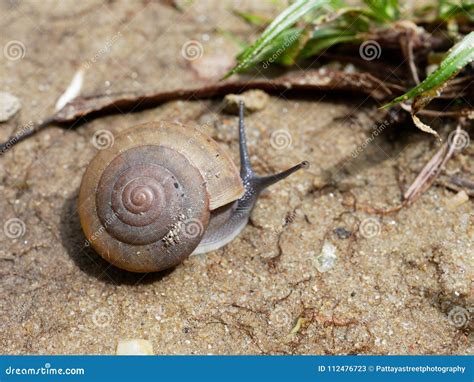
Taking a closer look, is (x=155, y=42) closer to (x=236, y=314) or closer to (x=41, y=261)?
(x=41, y=261)

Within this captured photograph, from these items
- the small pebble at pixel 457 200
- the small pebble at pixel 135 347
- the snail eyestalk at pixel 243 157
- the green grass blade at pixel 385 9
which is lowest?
the small pebble at pixel 135 347

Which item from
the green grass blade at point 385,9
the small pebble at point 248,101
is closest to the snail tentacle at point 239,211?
the small pebble at point 248,101

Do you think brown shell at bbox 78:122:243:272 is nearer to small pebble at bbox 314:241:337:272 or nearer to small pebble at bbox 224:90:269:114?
small pebble at bbox 314:241:337:272

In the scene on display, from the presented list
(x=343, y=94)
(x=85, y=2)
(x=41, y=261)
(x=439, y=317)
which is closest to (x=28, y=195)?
(x=41, y=261)

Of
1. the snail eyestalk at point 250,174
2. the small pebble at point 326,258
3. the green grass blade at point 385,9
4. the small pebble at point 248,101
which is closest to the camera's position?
the small pebble at point 326,258

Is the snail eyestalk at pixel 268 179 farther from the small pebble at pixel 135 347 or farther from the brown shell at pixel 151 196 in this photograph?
the small pebble at pixel 135 347

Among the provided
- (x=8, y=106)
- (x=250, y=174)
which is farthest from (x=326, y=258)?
(x=8, y=106)

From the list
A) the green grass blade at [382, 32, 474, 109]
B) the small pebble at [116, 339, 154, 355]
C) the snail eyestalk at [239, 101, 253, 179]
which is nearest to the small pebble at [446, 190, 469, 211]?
the green grass blade at [382, 32, 474, 109]
